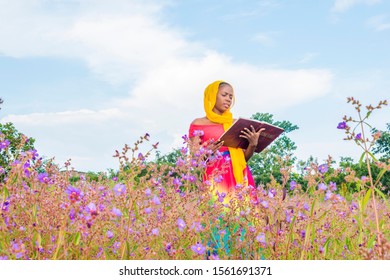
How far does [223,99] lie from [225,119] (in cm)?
21

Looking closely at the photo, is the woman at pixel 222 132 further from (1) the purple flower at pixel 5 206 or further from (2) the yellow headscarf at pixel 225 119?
(1) the purple flower at pixel 5 206

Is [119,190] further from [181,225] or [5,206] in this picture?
[5,206]

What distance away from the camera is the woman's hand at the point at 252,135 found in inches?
190

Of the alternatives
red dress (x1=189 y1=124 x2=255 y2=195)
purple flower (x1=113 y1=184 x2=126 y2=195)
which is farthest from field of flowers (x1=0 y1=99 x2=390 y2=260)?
red dress (x1=189 y1=124 x2=255 y2=195)

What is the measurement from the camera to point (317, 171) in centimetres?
277

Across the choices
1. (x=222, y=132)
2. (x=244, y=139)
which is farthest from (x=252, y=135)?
(x=222, y=132)

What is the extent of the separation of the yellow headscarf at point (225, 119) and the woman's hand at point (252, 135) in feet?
0.77

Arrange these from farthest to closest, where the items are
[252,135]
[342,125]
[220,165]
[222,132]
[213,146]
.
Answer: [222,132] → [220,165] → [252,135] → [213,146] → [342,125]

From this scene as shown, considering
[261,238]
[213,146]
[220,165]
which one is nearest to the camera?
[261,238]

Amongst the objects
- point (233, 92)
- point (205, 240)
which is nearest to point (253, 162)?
point (233, 92)

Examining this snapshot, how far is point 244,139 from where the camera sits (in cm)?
508

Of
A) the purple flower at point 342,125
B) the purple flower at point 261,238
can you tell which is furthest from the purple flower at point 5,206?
the purple flower at point 342,125

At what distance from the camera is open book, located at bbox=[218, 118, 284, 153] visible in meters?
4.71

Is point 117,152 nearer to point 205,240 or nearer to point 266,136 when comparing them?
point 205,240
